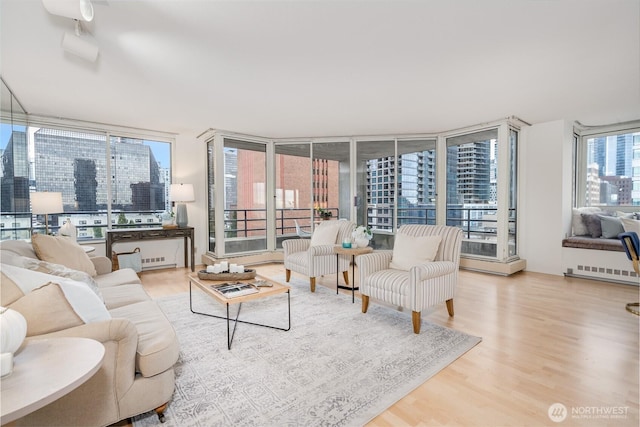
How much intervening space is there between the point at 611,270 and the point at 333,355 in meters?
4.36

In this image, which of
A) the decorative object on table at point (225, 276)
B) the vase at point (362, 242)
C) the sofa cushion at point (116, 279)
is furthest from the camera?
the vase at point (362, 242)

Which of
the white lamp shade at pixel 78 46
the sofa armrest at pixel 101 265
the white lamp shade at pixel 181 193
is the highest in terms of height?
the white lamp shade at pixel 78 46

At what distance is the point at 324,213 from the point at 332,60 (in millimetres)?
3157

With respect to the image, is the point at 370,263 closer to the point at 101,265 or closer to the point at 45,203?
the point at 101,265

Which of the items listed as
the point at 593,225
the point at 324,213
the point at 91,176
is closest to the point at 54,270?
the point at 91,176

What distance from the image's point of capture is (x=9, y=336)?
0.95 metres

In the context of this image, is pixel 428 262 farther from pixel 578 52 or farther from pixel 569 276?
pixel 569 276

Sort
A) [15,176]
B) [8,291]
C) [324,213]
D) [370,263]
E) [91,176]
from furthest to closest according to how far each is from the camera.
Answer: [324,213] → [91,176] → [15,176] → [370,263] → [8,291]

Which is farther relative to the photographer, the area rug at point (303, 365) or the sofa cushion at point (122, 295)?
the sofa cushion at point (122, 295)

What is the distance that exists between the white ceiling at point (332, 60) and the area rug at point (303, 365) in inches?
91.6

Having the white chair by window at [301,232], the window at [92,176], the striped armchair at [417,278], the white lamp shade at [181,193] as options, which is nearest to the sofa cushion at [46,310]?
the striped armchair at [417,278]

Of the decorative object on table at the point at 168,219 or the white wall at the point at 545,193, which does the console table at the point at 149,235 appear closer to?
the decorative object on table at the point at 168,219

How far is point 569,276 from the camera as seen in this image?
4.51m

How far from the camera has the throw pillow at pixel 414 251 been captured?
2.96 metres
